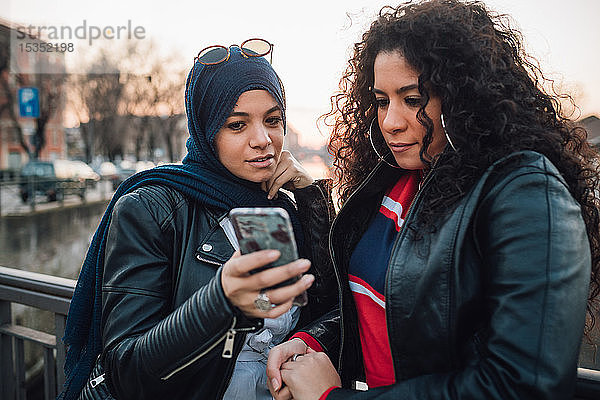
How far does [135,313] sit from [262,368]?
57 cm

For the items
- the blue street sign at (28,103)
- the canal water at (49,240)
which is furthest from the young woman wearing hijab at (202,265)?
the blue street sign at (28,103)

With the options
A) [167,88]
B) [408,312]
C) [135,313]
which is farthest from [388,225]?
[167,88]

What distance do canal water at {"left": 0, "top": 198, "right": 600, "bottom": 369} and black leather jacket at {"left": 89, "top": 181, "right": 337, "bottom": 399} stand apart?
7076 millimetres

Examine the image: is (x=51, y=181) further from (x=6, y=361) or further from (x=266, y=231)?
(x=266, y=231)

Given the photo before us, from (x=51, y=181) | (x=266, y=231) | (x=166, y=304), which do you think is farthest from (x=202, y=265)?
(x=51, y=181)

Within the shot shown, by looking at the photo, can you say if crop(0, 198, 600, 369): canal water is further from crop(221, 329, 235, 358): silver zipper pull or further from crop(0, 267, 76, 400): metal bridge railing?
crop(221, 329, 235, 358): silver zipper pull

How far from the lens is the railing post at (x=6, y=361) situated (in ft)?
9.32

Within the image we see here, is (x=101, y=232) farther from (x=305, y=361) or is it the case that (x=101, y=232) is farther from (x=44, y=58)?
(x=44, y=58)

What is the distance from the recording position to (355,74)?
2035 mm

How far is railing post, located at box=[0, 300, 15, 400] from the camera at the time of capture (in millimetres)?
2840

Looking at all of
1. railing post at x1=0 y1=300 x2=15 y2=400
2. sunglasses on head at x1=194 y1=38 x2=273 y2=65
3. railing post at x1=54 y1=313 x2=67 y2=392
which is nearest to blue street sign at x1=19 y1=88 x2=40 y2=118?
railing post at x1=0 y1=300 x2=15 y2=400

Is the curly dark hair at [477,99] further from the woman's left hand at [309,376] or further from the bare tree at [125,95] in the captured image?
the bare tree at [125,95]

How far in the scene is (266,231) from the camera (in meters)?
1.17

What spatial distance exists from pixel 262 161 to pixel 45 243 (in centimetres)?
1507
